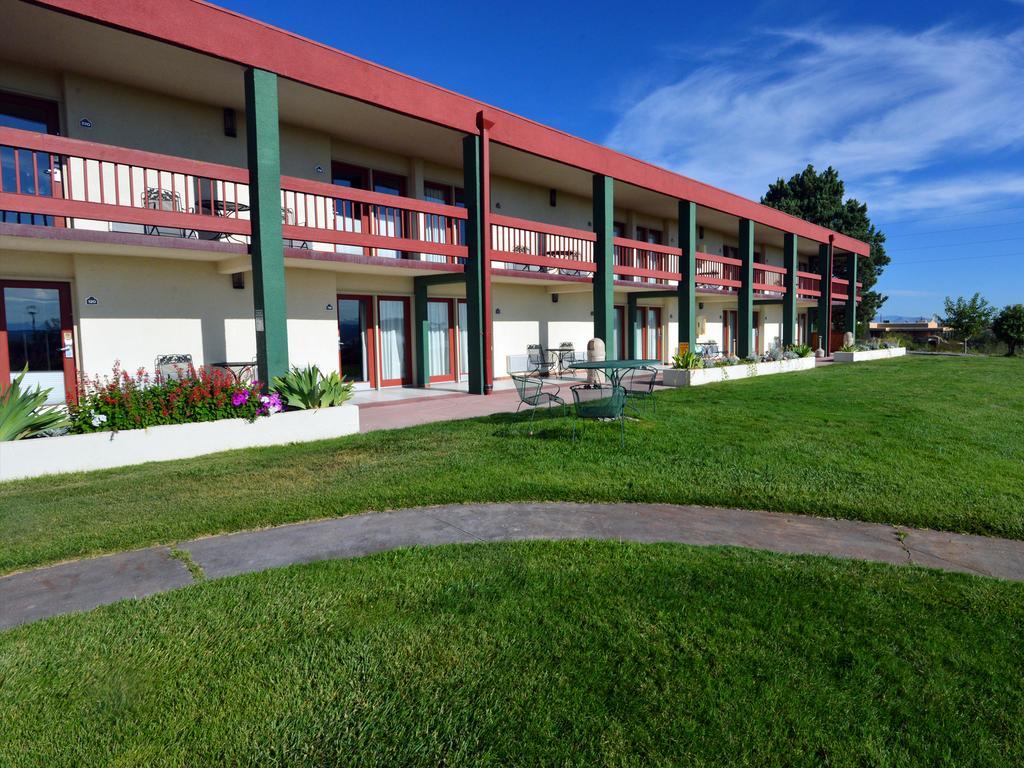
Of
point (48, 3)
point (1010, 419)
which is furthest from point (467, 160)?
point (1010, 419)

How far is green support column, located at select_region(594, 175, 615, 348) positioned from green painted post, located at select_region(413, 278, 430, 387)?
482cm

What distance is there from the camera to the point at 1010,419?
10125mm

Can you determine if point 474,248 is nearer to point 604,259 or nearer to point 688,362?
point 604,259

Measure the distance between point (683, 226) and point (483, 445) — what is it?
1472 cm

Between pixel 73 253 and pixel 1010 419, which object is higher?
pixel 73 253

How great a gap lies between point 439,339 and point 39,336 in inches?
356

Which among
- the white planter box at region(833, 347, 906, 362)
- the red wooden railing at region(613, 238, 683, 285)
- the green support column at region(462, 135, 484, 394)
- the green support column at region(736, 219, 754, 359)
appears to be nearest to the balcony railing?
the red wooden railing at region(613, 238, 683, 285)

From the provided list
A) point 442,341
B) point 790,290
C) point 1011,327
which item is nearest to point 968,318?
point 1011,327

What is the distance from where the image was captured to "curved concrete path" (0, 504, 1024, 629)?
4.00 m

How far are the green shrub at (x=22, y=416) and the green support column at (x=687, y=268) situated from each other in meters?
16.7

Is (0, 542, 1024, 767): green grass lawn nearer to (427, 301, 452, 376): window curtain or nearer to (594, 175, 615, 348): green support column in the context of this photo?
(594, 175, 615, 348): green support column

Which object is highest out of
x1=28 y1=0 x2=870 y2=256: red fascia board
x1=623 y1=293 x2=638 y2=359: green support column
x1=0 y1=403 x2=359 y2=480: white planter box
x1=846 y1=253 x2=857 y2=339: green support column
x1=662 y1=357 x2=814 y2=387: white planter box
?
x1=28 y1=0 x2=870 y2=256: red fascia board

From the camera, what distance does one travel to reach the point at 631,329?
23281mm

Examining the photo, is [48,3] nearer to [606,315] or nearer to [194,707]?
[194,707]
